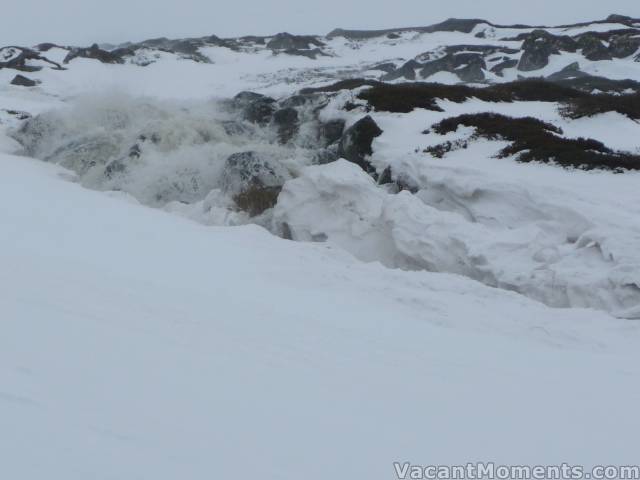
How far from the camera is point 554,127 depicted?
43.7 feet

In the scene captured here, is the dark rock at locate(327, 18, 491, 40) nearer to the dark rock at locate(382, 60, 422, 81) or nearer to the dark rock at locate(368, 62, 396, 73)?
the dark rock at locate(368, 62, 396, 73)

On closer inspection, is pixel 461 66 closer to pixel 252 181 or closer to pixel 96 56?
pixel 96 56

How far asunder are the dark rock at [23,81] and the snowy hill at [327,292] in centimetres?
1838

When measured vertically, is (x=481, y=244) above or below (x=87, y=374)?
below

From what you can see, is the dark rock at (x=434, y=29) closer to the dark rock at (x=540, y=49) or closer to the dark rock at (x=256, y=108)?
the dark rock at (x=540, y=49)

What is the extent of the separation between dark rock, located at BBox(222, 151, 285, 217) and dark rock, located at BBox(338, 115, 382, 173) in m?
1.97

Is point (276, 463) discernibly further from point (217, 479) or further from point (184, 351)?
point (184, 351)

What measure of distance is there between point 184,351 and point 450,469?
2.02m

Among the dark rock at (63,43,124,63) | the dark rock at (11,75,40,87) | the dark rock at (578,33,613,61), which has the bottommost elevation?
the dark rock at (11,75,40,87)

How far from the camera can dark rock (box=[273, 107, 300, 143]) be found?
57.6ft

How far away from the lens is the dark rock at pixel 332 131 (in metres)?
16.8

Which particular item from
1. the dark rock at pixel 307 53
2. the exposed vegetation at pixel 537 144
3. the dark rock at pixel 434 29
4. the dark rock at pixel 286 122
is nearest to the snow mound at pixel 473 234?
the exposed vegetation at pixel 537 144

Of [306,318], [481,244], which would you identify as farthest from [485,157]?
[306,318]

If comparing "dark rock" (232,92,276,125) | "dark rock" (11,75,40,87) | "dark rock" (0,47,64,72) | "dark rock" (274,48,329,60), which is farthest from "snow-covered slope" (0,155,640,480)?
"dark rock" (274,48,329,60)
